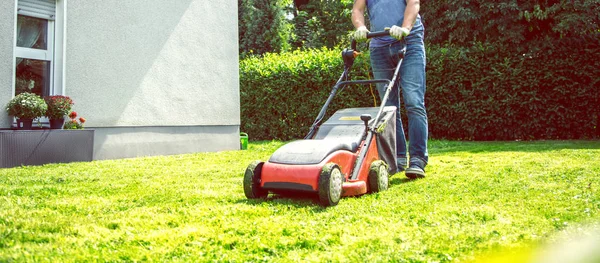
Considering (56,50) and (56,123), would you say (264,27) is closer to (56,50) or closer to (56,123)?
(56,50)

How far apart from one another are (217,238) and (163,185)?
5.89 feet

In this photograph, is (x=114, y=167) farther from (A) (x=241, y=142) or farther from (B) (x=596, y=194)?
(B) (x=596, y=194)

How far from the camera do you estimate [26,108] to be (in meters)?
5.36

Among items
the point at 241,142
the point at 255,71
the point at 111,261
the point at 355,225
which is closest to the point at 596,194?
the point at 355,225

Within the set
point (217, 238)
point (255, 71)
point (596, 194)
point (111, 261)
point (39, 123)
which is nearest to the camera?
point (111, 261)

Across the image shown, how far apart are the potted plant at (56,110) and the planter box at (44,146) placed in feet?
0.62

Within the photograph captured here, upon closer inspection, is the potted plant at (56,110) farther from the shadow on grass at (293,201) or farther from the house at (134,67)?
the shadow on grass at (293,201)

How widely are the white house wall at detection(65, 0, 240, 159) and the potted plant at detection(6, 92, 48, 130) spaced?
9.1 inches

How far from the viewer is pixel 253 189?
10.2 ft

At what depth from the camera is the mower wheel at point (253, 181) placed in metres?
3.09

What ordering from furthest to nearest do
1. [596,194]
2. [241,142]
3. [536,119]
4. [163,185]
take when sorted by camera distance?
[536,119] → [241,142] → [163,185] → [596,194]

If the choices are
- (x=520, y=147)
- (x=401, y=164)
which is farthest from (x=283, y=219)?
(x=520, y=147)

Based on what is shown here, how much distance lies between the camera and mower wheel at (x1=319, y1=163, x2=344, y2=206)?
9.19 feet

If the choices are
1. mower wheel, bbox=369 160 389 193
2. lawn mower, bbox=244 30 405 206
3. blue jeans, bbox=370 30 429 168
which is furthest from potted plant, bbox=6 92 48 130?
mower wheel, bbox=369 160 389 193
